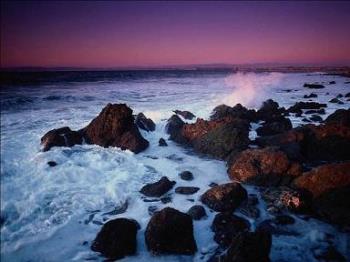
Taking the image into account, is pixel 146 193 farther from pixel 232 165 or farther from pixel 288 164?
pixel 288 164

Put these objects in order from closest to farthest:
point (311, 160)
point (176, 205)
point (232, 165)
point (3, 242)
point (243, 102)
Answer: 1. point (3, 242)
2. point (176, 205)
3. point (232, 165)
4. point (311, 160)
5. point (243, 102)

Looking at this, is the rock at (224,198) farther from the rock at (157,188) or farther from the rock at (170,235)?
the rock at (170,235)

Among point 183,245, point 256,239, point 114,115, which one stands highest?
point 114,115

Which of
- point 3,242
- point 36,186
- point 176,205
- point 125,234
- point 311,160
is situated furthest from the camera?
point 311,160

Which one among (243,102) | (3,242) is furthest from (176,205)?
(243,102)

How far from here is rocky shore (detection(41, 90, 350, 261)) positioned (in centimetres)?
513

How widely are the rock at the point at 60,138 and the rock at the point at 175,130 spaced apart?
3.52 m

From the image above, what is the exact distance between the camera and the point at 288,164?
302 inches

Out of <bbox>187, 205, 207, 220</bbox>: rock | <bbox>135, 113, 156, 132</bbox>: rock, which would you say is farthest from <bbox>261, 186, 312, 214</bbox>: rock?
<bbox>135, 113, 156, 132</bbox>: rock

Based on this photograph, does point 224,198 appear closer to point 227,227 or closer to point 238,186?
point 238,186

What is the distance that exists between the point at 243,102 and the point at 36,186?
16.4 m

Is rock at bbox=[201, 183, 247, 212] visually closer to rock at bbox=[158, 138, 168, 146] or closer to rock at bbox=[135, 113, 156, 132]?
rock at bbox=[158, 138, 168, 146]

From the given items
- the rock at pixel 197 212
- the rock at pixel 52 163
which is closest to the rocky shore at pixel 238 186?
the rock at pixel 197 212

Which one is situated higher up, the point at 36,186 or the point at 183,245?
the point at 36,186
